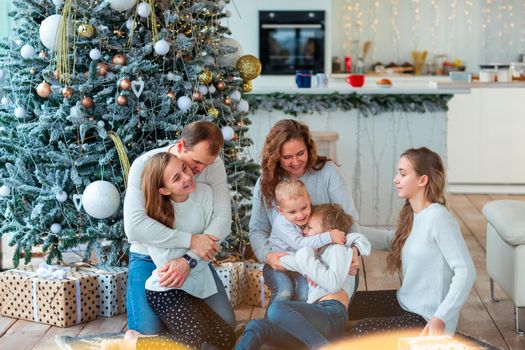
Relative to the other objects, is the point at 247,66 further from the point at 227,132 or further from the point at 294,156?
the point at 294,156

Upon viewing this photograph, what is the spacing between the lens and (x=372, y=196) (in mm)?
6332

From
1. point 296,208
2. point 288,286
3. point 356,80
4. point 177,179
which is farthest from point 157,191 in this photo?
point 356,80

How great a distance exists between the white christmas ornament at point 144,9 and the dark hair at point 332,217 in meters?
1.16

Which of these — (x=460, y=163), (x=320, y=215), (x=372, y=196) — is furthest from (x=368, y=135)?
(x=320, y=215)

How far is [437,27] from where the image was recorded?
9.21 meters

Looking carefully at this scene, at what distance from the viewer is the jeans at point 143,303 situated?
356 centimetres

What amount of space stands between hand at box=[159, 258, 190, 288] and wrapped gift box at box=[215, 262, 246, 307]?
2.59 ft

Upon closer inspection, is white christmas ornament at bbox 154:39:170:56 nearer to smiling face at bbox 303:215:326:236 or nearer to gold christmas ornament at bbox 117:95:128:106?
gold christmas ornament at bbox 117:95:128:106

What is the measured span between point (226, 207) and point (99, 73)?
3.12ft

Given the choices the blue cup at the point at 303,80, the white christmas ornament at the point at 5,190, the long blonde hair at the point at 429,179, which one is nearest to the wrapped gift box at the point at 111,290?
the white christmas ornament at the point at 5,190

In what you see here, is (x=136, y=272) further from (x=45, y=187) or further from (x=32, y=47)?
(x=32, y=47)

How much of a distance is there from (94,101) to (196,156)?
0.89 meters

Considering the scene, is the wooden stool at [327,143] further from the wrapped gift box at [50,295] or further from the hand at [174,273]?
the hand at [174,273]

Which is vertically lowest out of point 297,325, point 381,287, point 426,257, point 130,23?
point 381,287
